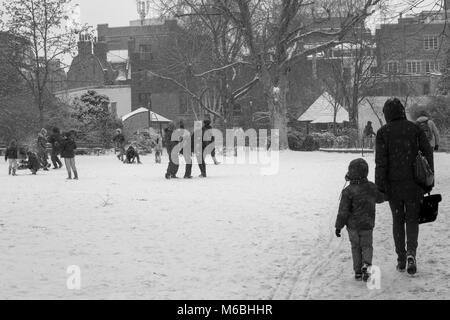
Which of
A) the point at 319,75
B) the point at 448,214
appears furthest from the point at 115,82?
the point at 448,214

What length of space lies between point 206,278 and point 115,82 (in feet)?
239

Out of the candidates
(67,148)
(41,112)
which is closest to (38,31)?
(41,112)

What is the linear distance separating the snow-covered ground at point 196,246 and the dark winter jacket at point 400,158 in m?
0.96

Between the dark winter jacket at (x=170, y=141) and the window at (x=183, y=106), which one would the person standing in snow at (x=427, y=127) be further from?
the window at (x=183, y=106)

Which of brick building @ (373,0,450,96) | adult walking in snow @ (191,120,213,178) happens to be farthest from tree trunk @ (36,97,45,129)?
adult walking in snow @ (191,120,213,178)

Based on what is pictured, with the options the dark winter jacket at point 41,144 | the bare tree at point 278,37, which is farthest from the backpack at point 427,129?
the bare tree at point 278,37

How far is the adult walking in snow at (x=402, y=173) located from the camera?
8023mm

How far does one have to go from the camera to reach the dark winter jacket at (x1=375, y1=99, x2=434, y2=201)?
8016 millimetres

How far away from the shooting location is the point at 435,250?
31.7 feet

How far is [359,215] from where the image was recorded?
8.01 meters

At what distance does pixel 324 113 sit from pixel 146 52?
75.7 feet
